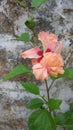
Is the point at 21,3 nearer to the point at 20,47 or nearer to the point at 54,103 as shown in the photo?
the point at 20,47

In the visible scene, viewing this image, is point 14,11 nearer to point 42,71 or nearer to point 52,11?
point 52,11

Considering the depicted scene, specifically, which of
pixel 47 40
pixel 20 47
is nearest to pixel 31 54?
pixel 47 40

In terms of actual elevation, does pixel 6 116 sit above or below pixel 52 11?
below

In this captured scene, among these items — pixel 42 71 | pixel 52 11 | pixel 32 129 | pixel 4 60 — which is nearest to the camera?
pixel 42 71

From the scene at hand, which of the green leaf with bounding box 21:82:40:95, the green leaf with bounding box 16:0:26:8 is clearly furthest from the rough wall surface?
the green leaf with bounding box 21:82:40:95

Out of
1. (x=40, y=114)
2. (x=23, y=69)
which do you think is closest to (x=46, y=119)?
(x=40, y=114)
